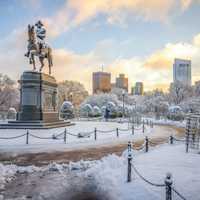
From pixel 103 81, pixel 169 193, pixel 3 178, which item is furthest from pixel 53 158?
pixel 103 81

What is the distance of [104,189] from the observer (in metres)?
8.60

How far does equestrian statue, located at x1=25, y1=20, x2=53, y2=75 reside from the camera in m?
33.4

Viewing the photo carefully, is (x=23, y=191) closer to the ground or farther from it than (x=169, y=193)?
closer to the ground

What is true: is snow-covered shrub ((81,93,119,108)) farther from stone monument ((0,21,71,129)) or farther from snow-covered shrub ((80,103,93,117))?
stone monument ((0,21,71,129))

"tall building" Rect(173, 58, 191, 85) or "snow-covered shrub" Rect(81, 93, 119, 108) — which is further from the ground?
"tall building" Rect(173, 58, 191, 85)

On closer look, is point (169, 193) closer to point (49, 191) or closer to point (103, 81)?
point (49, 191)

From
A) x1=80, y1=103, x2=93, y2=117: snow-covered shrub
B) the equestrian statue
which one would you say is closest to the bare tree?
x1=80, y1=103, x2=93, y2=117: snow-covered shrub

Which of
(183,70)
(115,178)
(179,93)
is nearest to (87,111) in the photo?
(179,93)

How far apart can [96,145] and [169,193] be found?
12803 mm

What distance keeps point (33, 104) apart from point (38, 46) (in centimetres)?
815

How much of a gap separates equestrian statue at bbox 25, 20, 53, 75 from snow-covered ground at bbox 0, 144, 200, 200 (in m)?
24.0

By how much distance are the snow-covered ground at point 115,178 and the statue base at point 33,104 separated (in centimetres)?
1840

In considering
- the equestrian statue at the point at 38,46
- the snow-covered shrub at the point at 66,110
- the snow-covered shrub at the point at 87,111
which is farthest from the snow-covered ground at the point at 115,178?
the snow-covered shrub at the point at 87,111

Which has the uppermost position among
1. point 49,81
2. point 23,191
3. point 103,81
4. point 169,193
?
point 103,81
